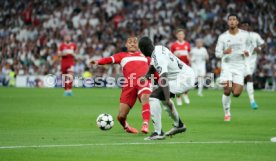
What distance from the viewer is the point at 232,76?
20547 mm

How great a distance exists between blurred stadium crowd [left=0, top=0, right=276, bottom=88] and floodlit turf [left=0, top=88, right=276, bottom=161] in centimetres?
1949

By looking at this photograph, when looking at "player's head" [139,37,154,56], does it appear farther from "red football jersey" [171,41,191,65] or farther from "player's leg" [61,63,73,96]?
"player's leg" [61,63,73,96]

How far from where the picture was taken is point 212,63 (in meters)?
44.1

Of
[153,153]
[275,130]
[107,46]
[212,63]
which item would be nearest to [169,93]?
[153,153]

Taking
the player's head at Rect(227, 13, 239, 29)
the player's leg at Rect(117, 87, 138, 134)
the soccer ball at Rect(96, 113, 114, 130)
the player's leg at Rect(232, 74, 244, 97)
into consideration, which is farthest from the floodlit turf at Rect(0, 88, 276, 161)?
the player's head at Rect(227, 13, 239, 29)

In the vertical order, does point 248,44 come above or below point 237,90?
above

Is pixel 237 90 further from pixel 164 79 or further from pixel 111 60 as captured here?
pixel 164 79

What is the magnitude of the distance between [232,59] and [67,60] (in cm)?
1533

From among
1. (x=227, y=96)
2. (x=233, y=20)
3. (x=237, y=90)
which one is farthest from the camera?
(x=237, y=90)

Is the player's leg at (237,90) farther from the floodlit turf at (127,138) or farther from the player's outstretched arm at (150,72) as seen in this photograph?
the player's outstretched arm at (150,72)

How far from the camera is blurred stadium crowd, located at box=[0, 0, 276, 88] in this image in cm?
4425

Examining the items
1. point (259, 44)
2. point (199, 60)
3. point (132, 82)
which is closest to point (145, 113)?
point (132, 82)

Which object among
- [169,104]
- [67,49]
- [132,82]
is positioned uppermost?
[67,49]

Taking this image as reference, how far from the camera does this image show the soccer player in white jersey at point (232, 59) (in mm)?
20125
